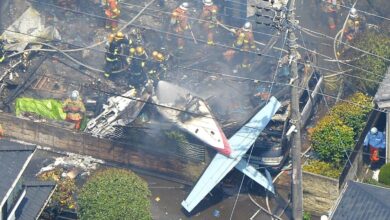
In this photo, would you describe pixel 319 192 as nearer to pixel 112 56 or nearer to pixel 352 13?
pixel 112 56

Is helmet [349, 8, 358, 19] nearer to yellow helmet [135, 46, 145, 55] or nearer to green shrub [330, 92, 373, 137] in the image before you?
green shrub [330, 92, 373, 137]

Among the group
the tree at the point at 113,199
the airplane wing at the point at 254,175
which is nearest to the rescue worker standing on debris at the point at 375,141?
the airplane wing at the point at 254,175

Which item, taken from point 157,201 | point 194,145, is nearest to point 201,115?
point 194,145

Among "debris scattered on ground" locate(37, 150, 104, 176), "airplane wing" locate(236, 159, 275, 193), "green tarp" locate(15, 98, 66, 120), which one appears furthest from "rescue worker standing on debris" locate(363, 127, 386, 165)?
"green tarp" locate(15, 98, 66, 120)

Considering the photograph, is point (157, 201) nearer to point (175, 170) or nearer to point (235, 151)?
point (175, 170)

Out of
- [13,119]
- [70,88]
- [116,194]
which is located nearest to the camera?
[116,194]
